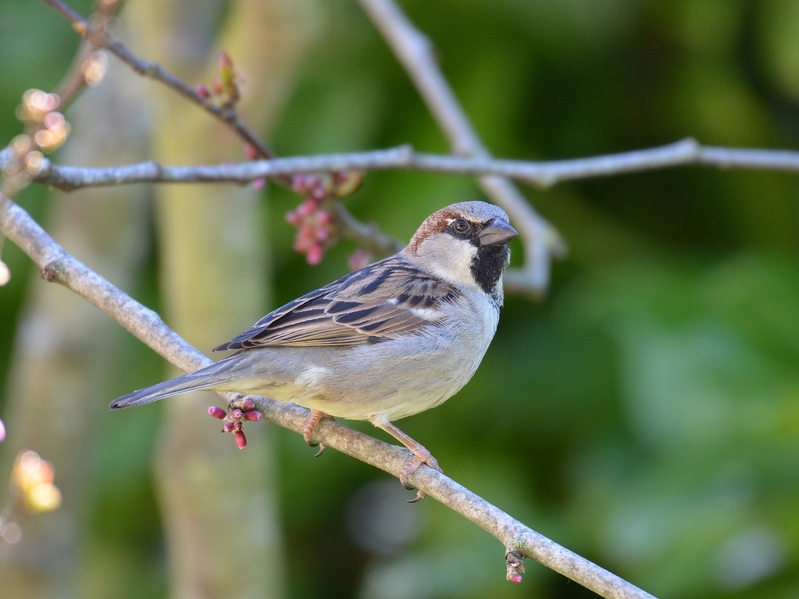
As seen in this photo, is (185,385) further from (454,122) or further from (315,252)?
(454,122)

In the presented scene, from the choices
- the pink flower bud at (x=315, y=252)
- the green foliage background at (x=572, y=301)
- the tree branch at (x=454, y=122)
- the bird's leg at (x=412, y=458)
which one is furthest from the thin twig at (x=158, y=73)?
the green foliage background at (x=572, y=301)

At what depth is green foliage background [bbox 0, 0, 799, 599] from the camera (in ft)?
15.2

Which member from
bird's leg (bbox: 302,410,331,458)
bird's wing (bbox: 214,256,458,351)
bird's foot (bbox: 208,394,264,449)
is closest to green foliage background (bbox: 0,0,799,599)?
bird's wing (bbox: 214,256,458,351)

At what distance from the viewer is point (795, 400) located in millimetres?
4445

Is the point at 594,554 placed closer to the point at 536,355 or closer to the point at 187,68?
the point at 536,355

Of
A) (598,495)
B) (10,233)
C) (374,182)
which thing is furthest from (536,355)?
(10,233)

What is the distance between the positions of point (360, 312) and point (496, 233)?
61cm

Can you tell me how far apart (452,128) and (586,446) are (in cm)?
191

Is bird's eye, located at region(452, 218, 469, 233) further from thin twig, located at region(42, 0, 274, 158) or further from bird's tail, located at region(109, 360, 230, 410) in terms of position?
bird's tail, located at region(109, 360, 230, 410)

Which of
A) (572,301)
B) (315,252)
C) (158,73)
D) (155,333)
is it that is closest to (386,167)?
(315,252)

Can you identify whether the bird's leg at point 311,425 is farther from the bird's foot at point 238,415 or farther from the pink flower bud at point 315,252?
the pink flower bud at point 315,252

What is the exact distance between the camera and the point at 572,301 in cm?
548

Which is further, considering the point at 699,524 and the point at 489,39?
the point at 489,39

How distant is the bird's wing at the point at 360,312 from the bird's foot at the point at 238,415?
265mm
